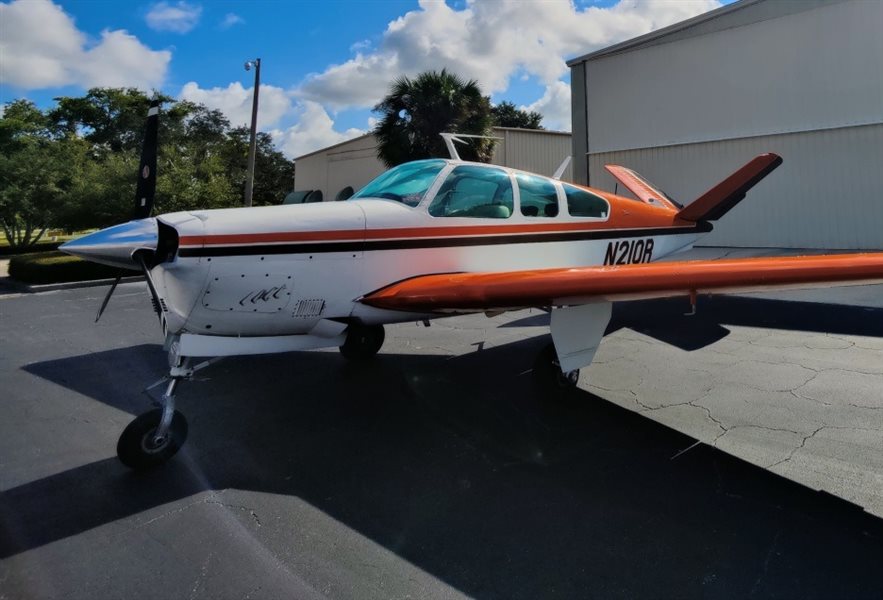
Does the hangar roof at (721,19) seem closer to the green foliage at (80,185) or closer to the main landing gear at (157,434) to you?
the green foliage at (80,185)

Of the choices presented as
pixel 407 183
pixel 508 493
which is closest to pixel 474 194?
pixel 407 183

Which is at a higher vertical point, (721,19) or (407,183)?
(721,19)

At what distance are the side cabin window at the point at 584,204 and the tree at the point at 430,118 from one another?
1402cm

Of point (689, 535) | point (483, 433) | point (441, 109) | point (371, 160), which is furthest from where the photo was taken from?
point (371, 160)

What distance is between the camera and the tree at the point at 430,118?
770 inches

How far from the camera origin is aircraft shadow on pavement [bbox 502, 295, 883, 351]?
6996 millimetres

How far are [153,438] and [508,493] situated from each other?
7.93ft

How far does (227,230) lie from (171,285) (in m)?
0.51

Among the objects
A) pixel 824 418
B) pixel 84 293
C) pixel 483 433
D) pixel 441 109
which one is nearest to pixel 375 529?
pixel 483 433

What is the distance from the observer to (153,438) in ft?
11.8

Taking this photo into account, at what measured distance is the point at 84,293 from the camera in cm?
1280

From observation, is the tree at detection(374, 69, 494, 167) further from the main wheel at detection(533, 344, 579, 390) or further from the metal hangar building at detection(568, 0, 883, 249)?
the main wheel at detection(533, 344, 579, 390)

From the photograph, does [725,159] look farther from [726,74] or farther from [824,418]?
[824,418]

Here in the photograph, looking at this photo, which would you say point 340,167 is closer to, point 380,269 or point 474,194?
point 474,194
